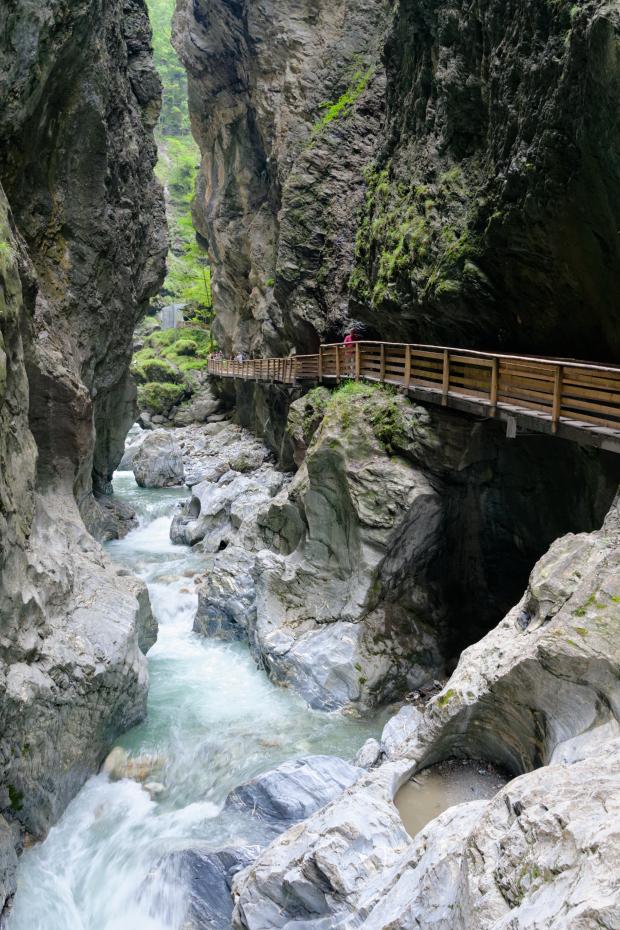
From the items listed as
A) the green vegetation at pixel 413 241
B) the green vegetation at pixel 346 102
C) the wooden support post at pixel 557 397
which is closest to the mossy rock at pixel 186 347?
the green vegetation at pixel 346 102

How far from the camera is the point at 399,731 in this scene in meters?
8.92

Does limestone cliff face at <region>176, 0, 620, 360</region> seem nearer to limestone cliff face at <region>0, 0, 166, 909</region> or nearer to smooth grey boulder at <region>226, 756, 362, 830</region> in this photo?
limestone cliff face at <region>0, 0, 166, 909</region>

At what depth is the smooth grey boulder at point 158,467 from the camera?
90.1ft

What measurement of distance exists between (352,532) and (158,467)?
1669 centimetres

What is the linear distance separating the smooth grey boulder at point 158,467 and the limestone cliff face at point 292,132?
7293 millimetres

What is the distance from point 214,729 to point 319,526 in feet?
16.3

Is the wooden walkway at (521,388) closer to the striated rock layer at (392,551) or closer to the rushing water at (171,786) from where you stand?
the striated rock layer at (392,551)

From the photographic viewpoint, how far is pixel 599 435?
7738mm

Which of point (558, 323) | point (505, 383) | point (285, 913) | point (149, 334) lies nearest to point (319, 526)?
point (505, 383)

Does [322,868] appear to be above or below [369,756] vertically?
above

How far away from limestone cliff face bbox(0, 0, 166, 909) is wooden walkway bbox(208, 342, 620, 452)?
7.14m

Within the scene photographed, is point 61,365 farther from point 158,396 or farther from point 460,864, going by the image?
point 158,396

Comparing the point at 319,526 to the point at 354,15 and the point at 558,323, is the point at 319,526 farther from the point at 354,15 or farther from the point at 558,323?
the point at 354,15

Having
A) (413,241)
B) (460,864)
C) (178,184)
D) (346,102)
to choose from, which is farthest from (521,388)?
Answer: (178,184)
